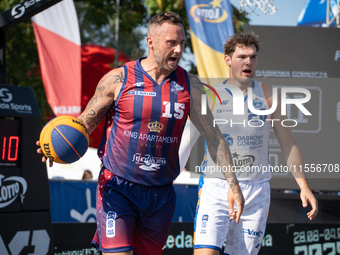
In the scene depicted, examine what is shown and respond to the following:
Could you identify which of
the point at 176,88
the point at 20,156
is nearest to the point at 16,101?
the point at 20,156

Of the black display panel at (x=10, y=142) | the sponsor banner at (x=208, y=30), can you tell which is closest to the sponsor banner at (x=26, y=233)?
the black display panel at (x=10, y=142)

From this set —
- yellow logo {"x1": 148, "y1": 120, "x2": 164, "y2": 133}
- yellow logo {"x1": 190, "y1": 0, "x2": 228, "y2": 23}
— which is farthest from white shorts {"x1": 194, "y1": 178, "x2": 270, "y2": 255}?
yellow logo {"x1": 190, "y1": 0, "x2": 228, "y2": 23}

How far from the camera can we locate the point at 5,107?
3.99 m

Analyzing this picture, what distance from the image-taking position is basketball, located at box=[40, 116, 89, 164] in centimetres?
276

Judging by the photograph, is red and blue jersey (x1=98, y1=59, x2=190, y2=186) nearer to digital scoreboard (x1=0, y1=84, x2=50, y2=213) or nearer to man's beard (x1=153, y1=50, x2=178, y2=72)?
A: man's beard (x1=153, y1=50, x2=178, y2=72)

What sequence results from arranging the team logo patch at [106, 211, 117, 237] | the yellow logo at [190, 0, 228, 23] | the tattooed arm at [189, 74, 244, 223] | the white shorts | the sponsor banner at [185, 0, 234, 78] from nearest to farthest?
the team logo patch at [106, 211, 117, 237], the tattooed arm at [189, 74, 244, 223], the white shorts, the sponsor banner at [185, 0, 234, 78], the yellow logo at [190, 0, 228, 23]

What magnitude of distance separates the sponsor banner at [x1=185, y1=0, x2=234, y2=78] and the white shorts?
6236 millimetres

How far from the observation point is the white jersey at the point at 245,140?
12.5ft

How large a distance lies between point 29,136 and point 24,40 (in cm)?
1109

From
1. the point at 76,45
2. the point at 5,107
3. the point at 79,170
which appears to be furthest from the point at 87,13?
the point at 5,107

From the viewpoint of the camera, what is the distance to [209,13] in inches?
389

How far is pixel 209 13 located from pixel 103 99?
24.4 ft

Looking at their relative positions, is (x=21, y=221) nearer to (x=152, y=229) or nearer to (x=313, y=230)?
(x=152, y=229)

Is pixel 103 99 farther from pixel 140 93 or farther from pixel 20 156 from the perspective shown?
pixel 20 156
